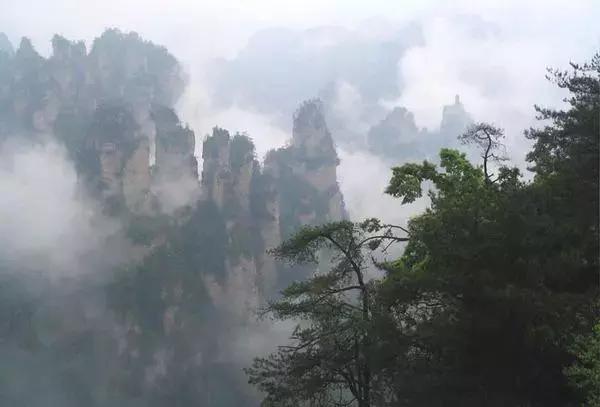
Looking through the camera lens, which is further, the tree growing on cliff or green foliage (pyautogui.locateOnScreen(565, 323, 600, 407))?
the tree growing on cliff

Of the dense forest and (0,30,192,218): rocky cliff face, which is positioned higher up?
(0,30,192,218): rocky cliff face

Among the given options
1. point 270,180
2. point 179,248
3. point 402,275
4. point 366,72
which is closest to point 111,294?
point 179,248

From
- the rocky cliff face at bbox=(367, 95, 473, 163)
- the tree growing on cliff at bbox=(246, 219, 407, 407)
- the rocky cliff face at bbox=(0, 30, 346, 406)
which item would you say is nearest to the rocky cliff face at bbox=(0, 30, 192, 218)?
the rocky cliff face at bbox=(0, 30, 346, 406)

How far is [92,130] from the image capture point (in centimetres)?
7556

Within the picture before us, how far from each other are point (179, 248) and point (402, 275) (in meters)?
61.8

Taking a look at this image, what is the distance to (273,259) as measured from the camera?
85.7 metres

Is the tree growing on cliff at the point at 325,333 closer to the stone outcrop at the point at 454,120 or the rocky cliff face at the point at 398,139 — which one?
the rocky cliff face at the point at 398,139

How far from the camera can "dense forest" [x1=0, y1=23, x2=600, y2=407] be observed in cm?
1155


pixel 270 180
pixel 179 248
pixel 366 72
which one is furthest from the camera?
pixel 366 72

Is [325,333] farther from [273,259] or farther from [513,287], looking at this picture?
[273,259]

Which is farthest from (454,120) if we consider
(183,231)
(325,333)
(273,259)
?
(325,333)

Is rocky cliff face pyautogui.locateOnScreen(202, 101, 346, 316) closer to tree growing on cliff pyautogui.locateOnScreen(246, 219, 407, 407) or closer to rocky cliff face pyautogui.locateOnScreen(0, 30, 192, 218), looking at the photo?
rocky cliff face pyautogui.locateOnScreen(0, 30, 192, 218)

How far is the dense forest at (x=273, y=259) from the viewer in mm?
11555

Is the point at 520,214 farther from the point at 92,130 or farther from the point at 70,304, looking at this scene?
the point at 92,130
